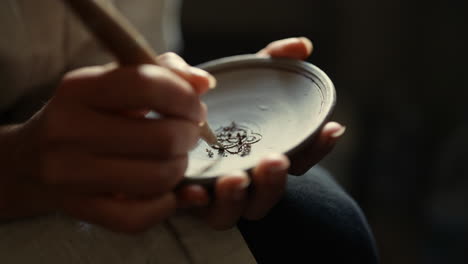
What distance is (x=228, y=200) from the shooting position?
1.75 ft

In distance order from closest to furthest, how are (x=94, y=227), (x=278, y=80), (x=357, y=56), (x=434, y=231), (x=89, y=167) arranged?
(x=89, y=167), (x=94, y=227), (x=278, y=80), (x=434, y=231), (x=357, y=56)

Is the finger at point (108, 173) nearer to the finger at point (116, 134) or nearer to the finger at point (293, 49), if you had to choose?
the finger at point (116, 134)

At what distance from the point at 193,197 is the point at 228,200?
36mm

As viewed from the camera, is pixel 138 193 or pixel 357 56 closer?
pixel 138 193

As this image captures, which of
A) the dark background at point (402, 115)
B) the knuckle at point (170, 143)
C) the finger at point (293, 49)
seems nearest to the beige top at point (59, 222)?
the knuckle at point (170, 143)

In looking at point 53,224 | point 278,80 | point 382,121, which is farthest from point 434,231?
point 53,224

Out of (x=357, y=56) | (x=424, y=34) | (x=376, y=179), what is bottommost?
(x=376, y=179)

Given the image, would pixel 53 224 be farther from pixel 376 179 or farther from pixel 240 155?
pixel 376 179

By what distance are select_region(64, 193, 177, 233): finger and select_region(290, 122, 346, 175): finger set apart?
19cm

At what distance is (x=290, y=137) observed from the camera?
65 centimetres

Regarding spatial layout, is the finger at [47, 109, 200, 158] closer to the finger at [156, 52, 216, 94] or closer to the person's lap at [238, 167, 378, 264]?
the finger at [156, 52, 216, 94]

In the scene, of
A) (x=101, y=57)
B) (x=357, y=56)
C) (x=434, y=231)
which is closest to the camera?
(x=101, y=57)

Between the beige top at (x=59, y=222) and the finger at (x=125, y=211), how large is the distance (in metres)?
0.08

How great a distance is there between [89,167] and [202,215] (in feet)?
0.48
